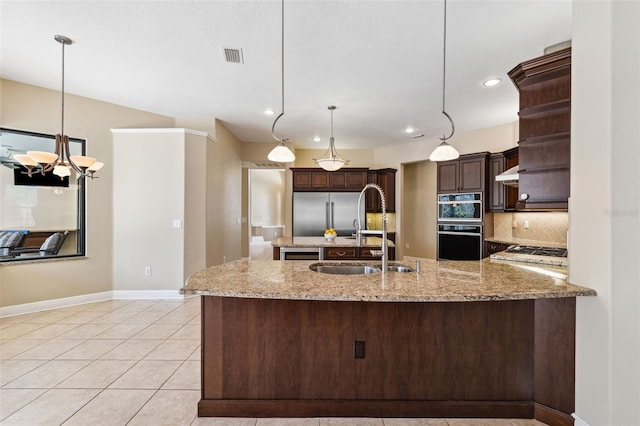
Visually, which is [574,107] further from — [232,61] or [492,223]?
[492,223]

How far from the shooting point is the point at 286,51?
9.55 ft

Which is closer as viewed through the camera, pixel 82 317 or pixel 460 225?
pixel 82 317

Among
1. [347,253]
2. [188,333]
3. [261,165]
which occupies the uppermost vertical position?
[261,165]

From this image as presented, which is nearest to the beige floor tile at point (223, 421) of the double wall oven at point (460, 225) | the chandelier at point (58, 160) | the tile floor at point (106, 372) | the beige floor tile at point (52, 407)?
the tile floor at point (106, 372)

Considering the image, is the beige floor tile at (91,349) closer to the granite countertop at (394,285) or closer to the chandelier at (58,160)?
the granite countertop at (394,285)

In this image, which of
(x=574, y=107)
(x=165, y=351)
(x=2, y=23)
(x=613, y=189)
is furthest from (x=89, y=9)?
(x=613, y=189)

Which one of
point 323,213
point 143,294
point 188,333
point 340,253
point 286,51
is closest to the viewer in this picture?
point 286,51

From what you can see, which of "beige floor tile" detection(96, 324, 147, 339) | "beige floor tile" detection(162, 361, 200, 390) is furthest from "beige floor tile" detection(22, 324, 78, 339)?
"beige floor tile" detection(162, 361, 200, 390)

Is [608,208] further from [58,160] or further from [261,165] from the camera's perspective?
[261,165]

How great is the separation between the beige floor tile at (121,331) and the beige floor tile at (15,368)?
55 cm

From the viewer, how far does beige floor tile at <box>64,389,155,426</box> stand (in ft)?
5.86

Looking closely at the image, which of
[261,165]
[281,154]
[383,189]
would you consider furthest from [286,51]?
[383,189]

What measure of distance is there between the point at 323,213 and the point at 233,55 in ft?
13.0

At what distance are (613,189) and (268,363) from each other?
2.11 meters
